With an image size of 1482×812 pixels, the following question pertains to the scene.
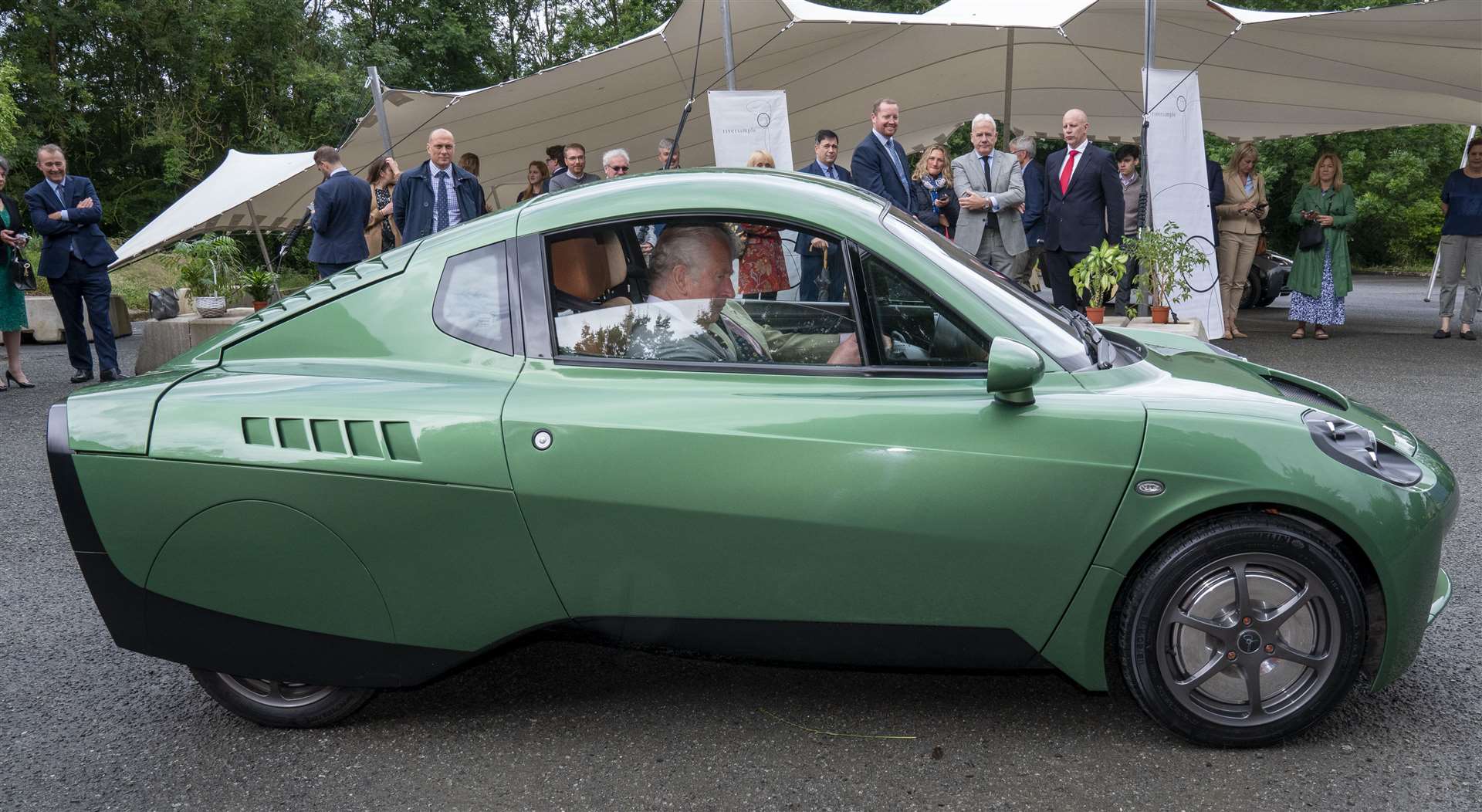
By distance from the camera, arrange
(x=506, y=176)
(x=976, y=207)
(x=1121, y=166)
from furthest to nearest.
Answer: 1. (x=506, y=176)
2. (x=1121, y=166)
3. (x=976, y=207)

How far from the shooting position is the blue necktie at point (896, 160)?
28.8 feet

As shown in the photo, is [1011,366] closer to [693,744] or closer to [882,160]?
[693,744]

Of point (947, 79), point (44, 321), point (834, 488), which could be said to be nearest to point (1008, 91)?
point (947, 79)

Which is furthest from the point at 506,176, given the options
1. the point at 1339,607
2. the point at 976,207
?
the point at 1339,607

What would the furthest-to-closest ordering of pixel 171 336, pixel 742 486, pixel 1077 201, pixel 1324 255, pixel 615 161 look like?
1. pixel 1324 255
2. pixel 171 336
3. pixel 615 161
4. pixel 1077 201
5. pixel 742 486

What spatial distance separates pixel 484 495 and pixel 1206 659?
6.04 feet

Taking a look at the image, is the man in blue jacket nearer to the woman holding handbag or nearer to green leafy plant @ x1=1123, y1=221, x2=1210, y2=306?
green leafy plant @ x1=1123, y1=221, x2=1210, y2=306

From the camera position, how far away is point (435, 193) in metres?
8.59

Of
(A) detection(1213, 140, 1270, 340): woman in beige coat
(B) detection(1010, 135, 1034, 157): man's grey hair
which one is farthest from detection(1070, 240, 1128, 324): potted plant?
(A) detection(1213, 140, 1270, 340): woman in beige coat

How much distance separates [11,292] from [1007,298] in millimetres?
9838

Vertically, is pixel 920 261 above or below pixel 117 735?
above

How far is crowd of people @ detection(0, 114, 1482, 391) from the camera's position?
8805mm

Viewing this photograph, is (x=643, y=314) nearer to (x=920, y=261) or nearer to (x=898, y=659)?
(x=920, y=261)

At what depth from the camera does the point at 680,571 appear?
2.76 metres
